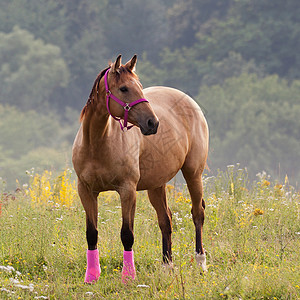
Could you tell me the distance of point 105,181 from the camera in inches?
167

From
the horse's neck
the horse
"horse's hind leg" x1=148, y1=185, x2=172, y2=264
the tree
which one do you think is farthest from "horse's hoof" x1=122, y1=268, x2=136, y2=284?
the tree

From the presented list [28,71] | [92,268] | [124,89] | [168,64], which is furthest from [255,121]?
[124,89]

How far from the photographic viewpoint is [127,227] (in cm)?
435

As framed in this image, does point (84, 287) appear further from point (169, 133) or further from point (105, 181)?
point (169, 133)

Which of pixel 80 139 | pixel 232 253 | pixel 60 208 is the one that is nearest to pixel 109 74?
pixel 80 139

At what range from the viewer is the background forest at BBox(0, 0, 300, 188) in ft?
92.3

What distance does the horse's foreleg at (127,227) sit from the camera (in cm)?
427

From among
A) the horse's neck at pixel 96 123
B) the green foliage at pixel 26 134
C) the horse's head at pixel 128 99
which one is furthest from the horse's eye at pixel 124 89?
the green foliage at pixel 26 134

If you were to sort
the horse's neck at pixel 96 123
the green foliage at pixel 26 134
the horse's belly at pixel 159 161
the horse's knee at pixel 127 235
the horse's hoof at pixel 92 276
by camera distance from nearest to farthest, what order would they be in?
the horse's neck at pixel 96 123
the horse's knee at pixel 127 235
the horse's hoof at pixel 92 276
the horse's belly at pixel 159 161
the green foliage at pixel 26 134

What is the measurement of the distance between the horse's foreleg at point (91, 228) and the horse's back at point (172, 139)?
1.79ft

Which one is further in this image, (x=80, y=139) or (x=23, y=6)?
(x=23, y=6)

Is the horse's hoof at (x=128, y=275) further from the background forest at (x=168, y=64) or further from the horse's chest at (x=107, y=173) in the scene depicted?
the background forest at (x=168, y=64)

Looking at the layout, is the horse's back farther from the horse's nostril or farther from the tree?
the tree

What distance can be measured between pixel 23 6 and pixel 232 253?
32.8 meters
